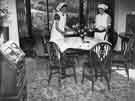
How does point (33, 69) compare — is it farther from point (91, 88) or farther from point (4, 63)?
point (4, 63)

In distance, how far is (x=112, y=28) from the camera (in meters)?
6.99

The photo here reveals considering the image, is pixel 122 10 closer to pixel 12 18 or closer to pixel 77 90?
pixel 12 18

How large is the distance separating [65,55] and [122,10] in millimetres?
2989

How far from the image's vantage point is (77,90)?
4121 millimetres

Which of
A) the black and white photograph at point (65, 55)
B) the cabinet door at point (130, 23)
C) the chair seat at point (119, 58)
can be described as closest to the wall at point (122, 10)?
the black and white photograph at point (65, 55)

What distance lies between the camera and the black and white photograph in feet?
8.76

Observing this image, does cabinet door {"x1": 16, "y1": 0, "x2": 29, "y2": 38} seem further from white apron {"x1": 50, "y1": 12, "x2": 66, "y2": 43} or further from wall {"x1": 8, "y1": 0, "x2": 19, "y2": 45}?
white apron {"x1": 50, "y1": 12, "x2": 66, "y2": 43}

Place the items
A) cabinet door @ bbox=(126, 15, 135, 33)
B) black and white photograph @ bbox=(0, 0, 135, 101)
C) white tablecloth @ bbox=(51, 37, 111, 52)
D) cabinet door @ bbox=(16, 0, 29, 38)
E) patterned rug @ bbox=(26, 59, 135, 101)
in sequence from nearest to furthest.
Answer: black and white photograph @ bbox=(0, 0, 135, 101) < patterned rug @ bbox=(26, 59, 135, 101) < white tablecloth @ bbox=(51, 37, 111, 52) < cabinet door @ bbox=(126, 15, 135, 33) < cabinet door @ bbox=(16, 0, 29, 38)

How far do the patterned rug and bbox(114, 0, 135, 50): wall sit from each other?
91.1 inches

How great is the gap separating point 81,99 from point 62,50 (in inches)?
43.8

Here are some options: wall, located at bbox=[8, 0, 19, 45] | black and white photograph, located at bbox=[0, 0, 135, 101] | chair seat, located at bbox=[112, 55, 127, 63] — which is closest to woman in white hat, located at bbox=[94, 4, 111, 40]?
black and white photograph, located at bbox=[0, 0, 135, 101]

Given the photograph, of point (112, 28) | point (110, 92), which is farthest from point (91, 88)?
point (112, 28)

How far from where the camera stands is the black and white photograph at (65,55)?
267 centimetres

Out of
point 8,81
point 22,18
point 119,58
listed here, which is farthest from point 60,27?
point 22,18
